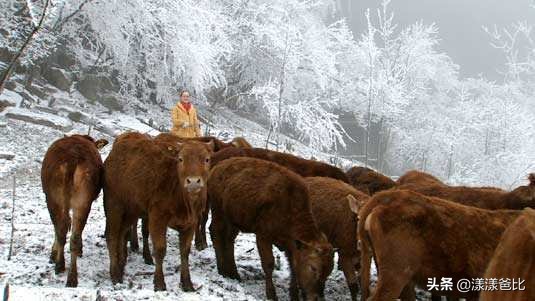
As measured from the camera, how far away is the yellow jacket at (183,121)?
464 inches

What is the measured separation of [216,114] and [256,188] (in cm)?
2142

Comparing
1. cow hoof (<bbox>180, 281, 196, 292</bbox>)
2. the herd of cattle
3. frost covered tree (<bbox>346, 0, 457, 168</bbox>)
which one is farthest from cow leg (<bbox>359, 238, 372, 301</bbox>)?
frost covered tree (<bbox>346, 0, 457, 168</bbox>)

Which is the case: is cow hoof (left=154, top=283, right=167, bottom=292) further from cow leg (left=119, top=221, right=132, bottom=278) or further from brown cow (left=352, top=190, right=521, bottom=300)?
brown cow (left=352, top=190, right=521, bottom=300)

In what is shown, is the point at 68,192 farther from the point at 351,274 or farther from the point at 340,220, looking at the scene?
the point at 351,274

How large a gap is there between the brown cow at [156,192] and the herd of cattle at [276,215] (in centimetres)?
1

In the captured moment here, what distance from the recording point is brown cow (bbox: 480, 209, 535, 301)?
2652 millimetres

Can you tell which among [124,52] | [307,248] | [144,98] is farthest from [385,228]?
[144,98]

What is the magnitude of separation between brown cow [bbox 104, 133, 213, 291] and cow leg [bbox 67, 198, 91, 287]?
0.46 metres

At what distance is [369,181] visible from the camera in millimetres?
10375

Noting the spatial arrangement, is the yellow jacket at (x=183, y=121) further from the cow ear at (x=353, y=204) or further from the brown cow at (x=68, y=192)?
the cow ear at (x=353, y=204)

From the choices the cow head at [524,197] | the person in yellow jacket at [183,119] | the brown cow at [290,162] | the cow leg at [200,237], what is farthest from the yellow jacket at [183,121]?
the cow head at [524,197]

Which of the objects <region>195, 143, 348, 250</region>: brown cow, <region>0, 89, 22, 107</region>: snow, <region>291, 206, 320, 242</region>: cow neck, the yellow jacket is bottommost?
<region>291, 206, 320, 242</region>: cow neck

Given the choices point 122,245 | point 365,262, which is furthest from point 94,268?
point 365,262

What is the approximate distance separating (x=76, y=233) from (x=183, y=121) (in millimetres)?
5334
